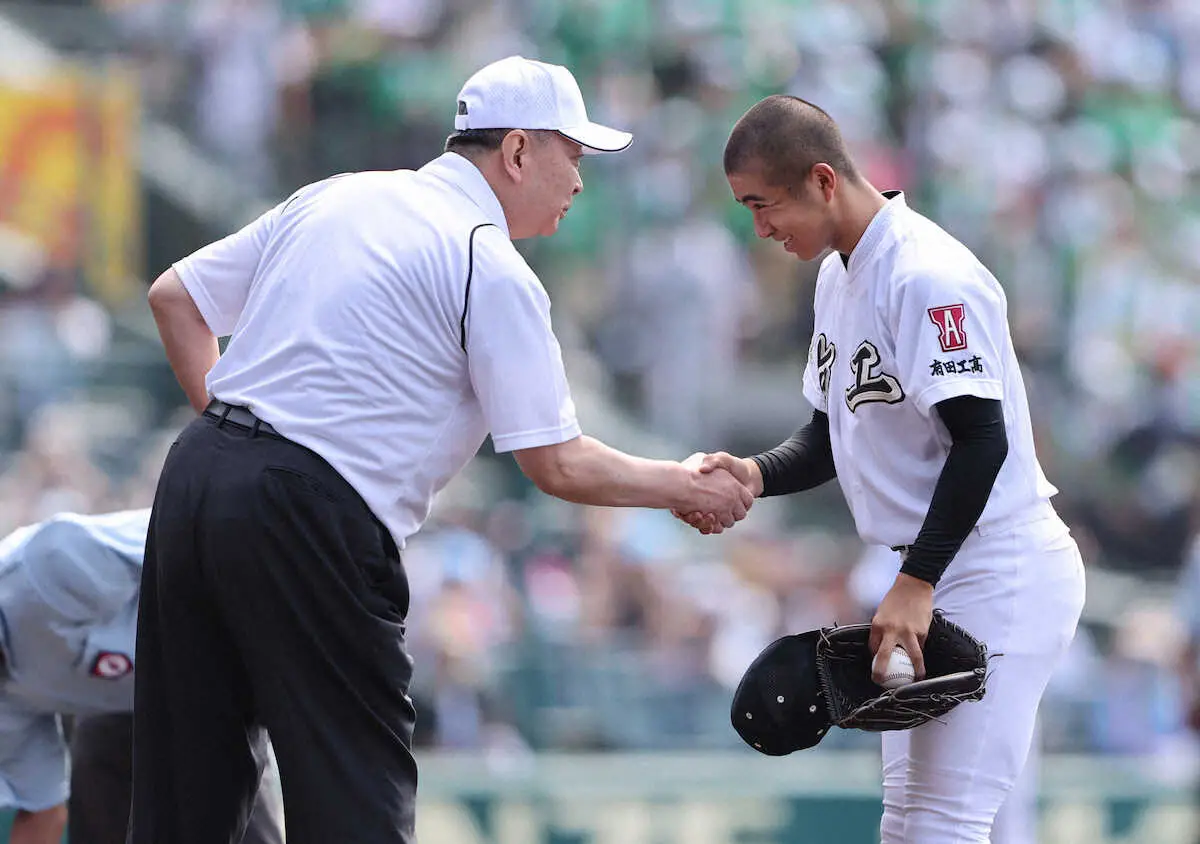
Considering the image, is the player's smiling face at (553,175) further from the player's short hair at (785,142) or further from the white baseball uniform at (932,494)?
the white baseball uniform at (932,494)

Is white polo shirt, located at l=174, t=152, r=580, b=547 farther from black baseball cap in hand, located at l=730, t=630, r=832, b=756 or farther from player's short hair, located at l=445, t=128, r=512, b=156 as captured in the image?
black baseball cap in hand, located at l=730, t=630, r=832, b=756

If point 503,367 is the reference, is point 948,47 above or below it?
above

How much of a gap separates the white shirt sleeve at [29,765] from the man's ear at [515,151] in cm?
210

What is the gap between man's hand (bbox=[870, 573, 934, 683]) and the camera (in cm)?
354

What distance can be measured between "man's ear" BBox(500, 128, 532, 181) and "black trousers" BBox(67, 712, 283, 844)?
199 centimetres

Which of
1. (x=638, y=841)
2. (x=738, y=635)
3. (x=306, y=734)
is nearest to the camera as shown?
(x=306, y=734)

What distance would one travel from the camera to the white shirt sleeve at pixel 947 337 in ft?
11.5

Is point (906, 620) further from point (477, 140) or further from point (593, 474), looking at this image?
point (477, 140)

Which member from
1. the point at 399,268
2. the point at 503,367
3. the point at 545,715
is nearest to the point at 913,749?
the point at 503,367

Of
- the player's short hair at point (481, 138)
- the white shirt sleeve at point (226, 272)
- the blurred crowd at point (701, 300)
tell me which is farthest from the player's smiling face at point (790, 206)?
the blurred crowd at point (701, 300)

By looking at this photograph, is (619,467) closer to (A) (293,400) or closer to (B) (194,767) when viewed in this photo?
(A) (293,400)

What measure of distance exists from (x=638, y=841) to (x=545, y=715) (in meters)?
1.29

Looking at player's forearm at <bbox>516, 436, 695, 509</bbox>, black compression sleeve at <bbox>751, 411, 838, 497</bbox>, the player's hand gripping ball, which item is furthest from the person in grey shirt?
the player's hand gripping ball

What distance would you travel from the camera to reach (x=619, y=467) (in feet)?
11.8
